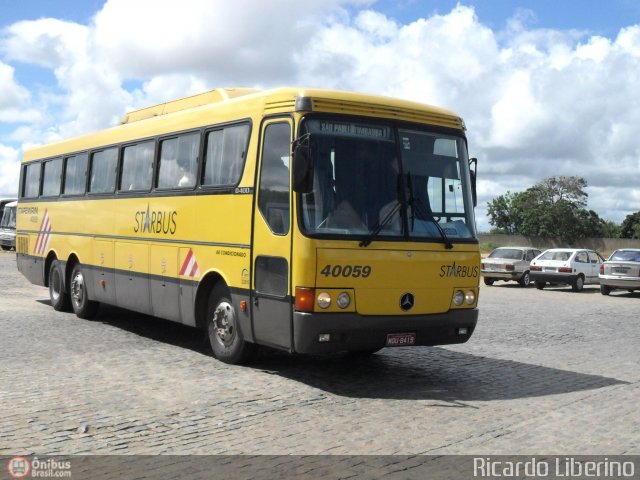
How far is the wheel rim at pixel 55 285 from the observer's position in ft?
51.7

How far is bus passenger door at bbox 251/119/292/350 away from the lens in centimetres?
884

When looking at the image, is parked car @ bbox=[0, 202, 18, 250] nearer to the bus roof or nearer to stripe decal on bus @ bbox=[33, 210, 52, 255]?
stripe decal on bus @ bbox=[33, 210, 52, 255]

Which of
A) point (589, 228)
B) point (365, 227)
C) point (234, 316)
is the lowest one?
point (234, 316)

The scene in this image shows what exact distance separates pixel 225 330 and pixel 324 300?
2.09 meters

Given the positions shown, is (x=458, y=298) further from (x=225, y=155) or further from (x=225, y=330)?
(x=225, y=155)

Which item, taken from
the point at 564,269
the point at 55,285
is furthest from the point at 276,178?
the point at 564,269

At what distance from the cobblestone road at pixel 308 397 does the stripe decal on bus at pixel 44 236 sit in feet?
10.7

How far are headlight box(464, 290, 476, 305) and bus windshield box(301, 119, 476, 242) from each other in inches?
26.1

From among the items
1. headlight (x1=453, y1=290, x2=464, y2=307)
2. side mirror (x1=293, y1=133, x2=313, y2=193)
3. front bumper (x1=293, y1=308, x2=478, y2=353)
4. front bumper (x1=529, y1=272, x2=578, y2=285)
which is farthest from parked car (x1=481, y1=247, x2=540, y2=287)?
side mirror (x1=293, y1=133, x2=313, y2=193)

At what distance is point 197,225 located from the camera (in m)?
10.8

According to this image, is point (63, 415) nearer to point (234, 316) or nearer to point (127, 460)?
point (127, 460)

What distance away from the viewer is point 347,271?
8672 mm

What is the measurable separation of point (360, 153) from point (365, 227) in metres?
0.85

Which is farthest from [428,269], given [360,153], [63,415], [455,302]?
[63,415]
